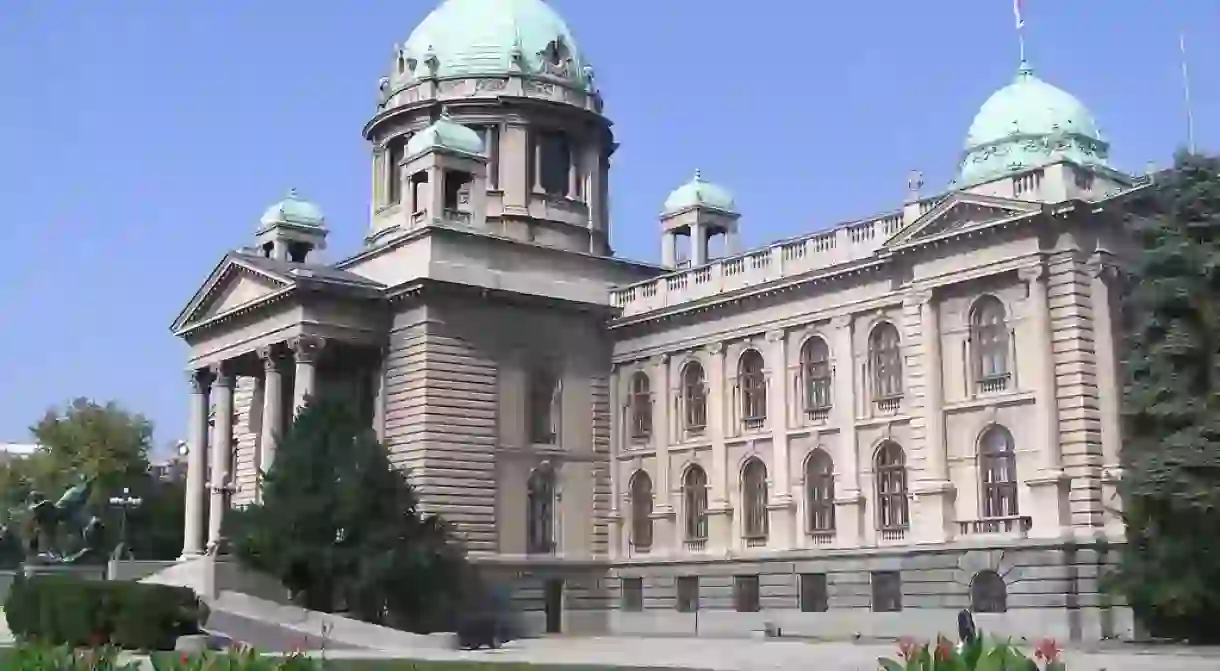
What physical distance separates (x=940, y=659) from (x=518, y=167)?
51.7m

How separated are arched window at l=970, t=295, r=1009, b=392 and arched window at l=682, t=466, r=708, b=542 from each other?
42.6 ft

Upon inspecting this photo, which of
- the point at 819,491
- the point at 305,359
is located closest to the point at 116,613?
the point at 305,359

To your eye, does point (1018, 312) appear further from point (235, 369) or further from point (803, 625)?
point (235, 369)

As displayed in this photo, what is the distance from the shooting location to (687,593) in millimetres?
53156

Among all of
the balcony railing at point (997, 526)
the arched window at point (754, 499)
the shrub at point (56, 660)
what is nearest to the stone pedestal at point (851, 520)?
the arched window at point (754, 499)

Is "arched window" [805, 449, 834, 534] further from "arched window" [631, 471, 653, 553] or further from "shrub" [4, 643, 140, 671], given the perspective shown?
"shrub" [4, 643, 140, 671]

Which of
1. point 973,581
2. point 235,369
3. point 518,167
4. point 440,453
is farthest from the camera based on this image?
point 518,167

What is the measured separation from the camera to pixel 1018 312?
4278cm

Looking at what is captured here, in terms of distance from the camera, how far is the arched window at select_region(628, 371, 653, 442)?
5641 centimetres

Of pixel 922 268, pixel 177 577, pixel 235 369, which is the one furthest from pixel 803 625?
pixel 235 369

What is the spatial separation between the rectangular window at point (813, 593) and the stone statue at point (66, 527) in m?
24.7

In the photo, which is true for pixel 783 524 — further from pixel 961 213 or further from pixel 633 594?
pixel 961 213

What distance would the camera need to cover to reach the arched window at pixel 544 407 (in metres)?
55.1

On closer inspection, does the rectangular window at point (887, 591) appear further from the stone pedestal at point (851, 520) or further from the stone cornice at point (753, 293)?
the stone cornice at point (753, 293)
